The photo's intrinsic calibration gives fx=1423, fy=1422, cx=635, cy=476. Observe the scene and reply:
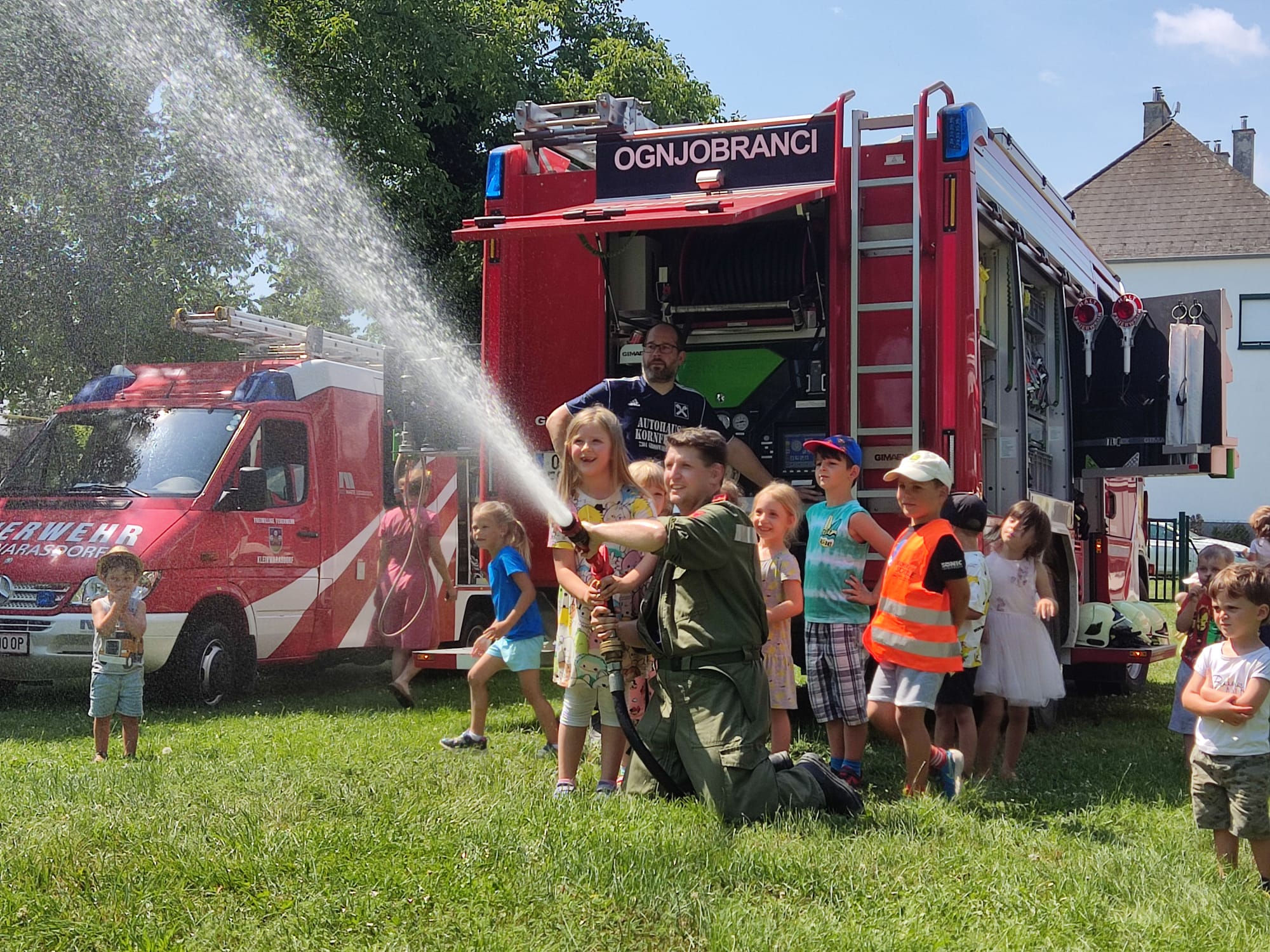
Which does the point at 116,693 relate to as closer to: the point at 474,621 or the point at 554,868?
the point at 554,868

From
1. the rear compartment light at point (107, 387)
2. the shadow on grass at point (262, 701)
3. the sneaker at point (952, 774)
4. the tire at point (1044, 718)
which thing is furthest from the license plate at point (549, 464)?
the rear compartment light at point (107, 387)

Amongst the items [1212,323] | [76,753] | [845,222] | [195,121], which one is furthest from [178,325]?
[1212,323]

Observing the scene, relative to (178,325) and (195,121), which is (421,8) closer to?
(195,121)

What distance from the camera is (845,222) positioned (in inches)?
298

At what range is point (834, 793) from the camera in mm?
5477

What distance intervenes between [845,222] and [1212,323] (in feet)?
11.7

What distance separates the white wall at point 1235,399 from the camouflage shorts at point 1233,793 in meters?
35.7

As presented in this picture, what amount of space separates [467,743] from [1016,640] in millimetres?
2830

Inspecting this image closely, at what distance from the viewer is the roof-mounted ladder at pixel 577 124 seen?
816cm

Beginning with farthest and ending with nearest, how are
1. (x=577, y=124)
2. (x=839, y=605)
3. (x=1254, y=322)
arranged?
(x=1254, y=322) → (x=577, y=124) → (x=839, y=605)

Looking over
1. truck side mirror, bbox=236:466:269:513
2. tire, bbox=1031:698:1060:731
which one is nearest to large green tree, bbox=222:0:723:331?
truck side mirror, bbox=236:466:269:513

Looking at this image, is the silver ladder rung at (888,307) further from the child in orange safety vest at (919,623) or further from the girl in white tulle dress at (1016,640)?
the child in orange safety vest at (919,623)

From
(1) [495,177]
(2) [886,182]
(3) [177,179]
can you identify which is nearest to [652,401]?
(2) [886,182]

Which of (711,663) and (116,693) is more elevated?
(711,663)
